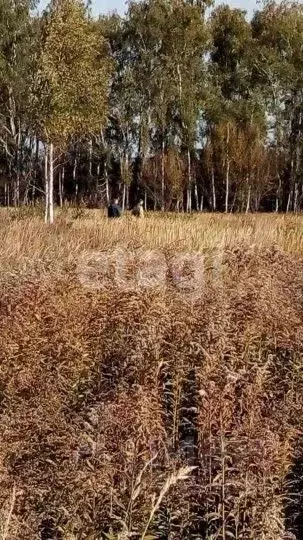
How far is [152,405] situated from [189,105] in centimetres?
3240

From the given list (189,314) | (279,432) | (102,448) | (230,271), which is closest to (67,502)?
(102,448)

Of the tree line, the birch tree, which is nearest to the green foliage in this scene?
the birch tree

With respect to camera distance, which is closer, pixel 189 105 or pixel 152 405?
pixel 152 405

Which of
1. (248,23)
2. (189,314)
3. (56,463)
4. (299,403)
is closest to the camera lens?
(56,463)

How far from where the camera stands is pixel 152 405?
13.1 ft

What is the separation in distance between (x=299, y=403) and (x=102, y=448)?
1530 millimetres

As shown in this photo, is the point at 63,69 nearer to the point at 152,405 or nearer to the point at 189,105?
the point at 189,105

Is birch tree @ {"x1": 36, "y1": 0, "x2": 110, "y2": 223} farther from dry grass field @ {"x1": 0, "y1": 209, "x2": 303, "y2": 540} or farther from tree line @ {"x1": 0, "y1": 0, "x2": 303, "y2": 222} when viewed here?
dry grass field @ {"x1": 0, "y1": 209, "x2": 303, "y2": 540}

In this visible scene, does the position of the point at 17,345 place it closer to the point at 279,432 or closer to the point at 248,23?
the point at 279,432

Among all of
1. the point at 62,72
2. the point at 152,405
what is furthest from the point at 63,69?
the point at 152,405

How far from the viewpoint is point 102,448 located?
3.55 meters

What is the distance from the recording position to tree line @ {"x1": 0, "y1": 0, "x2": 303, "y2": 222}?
3522cm

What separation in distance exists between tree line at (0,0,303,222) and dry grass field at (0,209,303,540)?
26.9 meters

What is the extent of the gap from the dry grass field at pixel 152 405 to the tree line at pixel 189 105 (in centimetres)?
2690
